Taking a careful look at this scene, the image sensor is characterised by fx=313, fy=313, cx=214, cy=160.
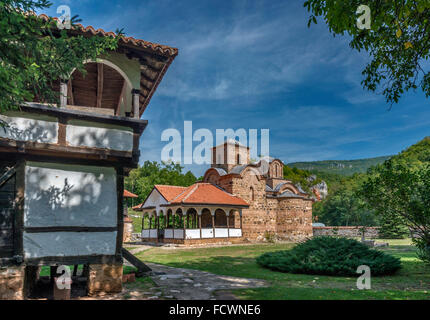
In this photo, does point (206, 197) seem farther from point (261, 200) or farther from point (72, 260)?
point (72, 260)

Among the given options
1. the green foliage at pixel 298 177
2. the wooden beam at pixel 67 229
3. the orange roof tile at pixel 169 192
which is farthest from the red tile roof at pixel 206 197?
the green foliage at pixel 298 177

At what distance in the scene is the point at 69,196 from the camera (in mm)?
6531

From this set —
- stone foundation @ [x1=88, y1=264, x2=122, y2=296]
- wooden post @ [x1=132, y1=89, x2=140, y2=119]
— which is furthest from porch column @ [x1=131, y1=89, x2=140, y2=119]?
stone foundation @ [x1=88, y1=264, x2=122, y2=296]

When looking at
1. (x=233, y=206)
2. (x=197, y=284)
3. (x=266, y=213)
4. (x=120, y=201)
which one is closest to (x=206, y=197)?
(x=233, y=206)

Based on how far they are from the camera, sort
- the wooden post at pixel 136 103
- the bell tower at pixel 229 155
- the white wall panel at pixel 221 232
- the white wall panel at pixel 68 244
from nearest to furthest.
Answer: the white wall panel at pixel 68 244 → the wooden post at pixel 136 103 → the white wall panel at pixel 221 232 → the bell tower at pixel 229 155

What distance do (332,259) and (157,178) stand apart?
42795 mm

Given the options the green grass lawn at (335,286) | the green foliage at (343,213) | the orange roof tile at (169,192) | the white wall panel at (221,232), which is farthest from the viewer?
the green foliage at (343,213)

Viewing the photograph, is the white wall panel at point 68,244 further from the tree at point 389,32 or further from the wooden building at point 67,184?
the tree at point 389,32

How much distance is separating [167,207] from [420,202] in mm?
18864

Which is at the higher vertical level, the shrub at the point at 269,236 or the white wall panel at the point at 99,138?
the white wall panel at the point at 99,138

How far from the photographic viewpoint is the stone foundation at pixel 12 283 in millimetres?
5680

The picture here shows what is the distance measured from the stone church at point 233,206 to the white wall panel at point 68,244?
1612 centimetres

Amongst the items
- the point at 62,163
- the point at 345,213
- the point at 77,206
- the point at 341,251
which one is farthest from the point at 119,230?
the point at 345,213
